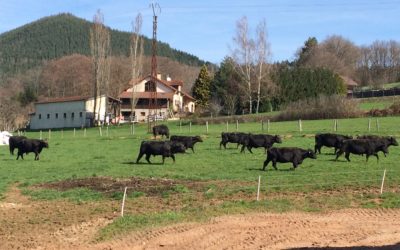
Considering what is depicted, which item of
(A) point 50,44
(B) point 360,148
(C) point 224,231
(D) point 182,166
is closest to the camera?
(C) point 224,231

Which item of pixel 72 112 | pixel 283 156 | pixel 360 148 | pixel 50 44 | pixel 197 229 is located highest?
pixel 50 44

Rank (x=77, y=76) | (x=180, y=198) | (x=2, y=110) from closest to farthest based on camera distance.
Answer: (x=180, y=198) < (x=2, y=110) < (x=77, y=76)

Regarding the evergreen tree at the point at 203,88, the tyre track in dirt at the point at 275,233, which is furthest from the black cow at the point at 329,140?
the evergreen tree at the point at 203,88

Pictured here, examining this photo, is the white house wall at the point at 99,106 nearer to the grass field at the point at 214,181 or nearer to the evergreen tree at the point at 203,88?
the evergreen tree at the point at 203,88

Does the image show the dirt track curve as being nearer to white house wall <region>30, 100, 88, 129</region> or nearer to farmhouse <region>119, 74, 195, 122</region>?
white house wall <region>30, 100, 88, 129</region>

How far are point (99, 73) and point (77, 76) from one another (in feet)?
145

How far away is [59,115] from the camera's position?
87.5 metres

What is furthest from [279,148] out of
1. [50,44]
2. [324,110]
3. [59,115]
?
[50,44]

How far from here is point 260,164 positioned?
2544 cm

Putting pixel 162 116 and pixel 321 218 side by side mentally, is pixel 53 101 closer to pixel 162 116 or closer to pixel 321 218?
pixel 162 116

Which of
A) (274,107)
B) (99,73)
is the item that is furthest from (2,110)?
(274,107)

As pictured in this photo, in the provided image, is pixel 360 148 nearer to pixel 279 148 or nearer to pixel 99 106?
pixel 279 148

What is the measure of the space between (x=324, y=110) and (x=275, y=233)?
50.3m

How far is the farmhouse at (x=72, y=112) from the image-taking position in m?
83.9
